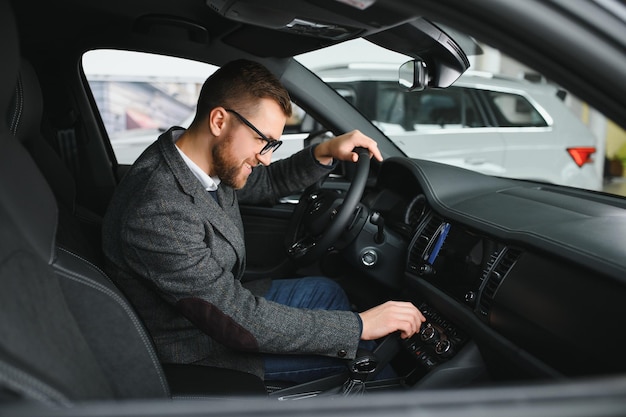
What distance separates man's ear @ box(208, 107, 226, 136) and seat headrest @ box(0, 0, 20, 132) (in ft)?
2.29

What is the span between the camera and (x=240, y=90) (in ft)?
5.73

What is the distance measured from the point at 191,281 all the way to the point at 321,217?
72 centimetres

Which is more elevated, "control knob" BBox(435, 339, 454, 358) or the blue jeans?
"control knob" BBox(435, 339, 454, 358)

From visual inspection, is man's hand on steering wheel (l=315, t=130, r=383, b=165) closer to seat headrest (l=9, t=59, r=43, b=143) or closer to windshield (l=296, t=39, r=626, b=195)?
seat headrest (l=9, t=59, r=43, b=143)

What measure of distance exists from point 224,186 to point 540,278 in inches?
37.9

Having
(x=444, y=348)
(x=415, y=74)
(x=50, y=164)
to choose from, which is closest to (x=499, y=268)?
(x=444, y=348)

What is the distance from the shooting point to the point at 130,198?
5.39ft

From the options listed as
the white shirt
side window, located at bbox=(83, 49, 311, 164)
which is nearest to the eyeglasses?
the white shirt

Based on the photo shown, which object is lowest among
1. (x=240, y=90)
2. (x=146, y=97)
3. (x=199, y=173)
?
(x=146, y=97)

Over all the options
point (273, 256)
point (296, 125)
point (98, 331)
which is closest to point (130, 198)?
point (98, 331)

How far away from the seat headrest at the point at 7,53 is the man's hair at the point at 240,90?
73 cm

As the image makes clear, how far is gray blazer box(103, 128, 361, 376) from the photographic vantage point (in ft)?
5.04

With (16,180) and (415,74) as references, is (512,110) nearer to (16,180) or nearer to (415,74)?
(415,74)

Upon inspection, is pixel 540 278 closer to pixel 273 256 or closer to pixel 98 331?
pixel 98 331
